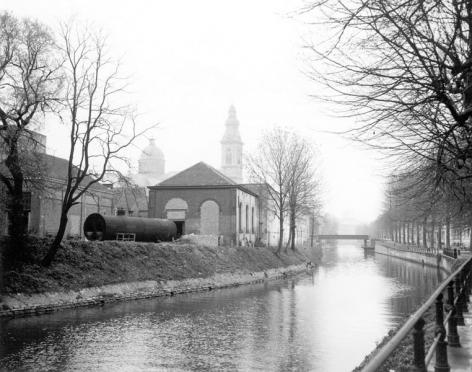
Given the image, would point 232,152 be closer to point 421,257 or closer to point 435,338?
point 421,257

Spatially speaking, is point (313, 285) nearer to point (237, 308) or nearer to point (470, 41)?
point (237, 308)

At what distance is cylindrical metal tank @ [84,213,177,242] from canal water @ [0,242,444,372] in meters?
7.06

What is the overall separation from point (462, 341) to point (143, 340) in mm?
8785

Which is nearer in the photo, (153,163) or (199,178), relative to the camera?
(199,178)

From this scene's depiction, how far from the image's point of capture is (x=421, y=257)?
5156 cm

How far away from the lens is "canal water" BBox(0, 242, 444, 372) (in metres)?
11.1

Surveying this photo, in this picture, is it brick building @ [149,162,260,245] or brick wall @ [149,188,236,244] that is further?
brick building @ [149,162,260,245]

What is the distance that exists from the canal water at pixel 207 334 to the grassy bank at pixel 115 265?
84.9 inches

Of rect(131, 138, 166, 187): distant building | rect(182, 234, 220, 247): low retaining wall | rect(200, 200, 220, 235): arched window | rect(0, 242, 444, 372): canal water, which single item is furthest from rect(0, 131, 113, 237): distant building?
rect(131, 138, 166, 187): distant building

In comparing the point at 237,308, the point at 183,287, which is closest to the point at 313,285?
the point at 183,287

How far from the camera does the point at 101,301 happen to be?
20469mm

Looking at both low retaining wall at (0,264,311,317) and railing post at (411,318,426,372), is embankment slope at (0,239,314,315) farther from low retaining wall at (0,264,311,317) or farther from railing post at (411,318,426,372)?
railing post at (411,318,426,372)

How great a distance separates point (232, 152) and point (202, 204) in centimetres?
5982

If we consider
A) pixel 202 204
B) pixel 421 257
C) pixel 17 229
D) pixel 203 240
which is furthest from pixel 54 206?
pixel 421 257
